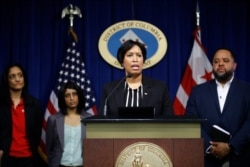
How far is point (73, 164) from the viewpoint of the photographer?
3986 mm

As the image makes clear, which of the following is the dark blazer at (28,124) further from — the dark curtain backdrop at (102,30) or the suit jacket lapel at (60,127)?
the dark curtain backdrop at (102,30)

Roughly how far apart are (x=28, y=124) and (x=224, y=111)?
1.91m

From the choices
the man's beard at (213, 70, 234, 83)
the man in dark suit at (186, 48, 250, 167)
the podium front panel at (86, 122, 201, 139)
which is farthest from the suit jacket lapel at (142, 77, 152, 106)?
the man's beard at (213, 70, 234, 83)

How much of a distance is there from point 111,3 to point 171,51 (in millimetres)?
924

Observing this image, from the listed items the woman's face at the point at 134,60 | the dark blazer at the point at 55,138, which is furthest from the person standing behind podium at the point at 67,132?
the woman's face at the point at 134,60

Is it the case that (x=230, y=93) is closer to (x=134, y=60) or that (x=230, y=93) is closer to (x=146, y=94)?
(x=146, y=94)

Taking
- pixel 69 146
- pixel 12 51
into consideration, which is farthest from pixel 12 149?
pixel 12 51

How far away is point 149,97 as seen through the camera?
9.05ft

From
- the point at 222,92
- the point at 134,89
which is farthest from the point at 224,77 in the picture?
the point at 134,89

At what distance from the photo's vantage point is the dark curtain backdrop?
5004mm

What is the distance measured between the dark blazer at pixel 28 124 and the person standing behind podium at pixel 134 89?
5.23 ft

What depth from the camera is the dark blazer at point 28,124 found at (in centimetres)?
407

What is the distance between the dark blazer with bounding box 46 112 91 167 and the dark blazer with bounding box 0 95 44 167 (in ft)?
0.57

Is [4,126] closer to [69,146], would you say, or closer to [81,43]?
[69,146]
